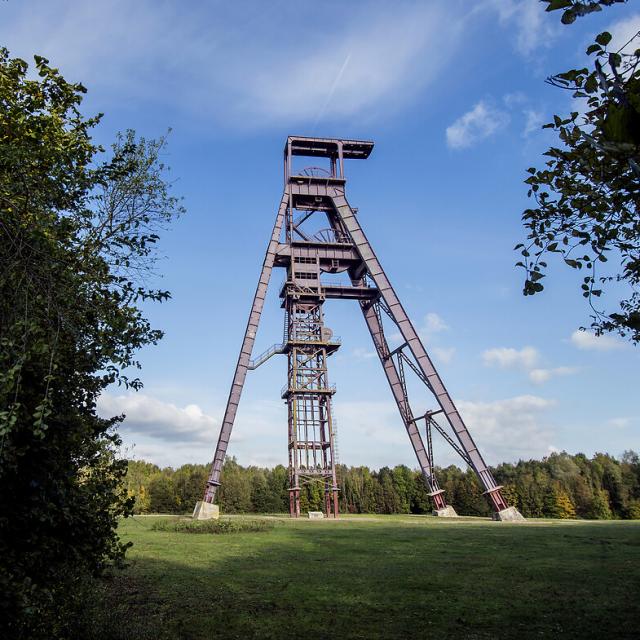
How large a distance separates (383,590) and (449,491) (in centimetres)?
6108

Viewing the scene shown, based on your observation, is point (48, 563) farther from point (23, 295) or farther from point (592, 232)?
point (592, 232)

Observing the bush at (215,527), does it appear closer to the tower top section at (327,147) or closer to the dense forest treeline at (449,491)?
the tower top section at (327,147)

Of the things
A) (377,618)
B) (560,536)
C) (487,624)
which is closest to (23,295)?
(377,618)

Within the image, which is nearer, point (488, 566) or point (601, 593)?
point (601, 593)

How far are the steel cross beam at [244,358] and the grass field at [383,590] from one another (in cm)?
1357

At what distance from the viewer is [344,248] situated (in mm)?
35781

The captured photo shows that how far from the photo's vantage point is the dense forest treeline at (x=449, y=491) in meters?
60.6

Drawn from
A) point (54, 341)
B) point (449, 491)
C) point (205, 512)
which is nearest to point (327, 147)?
point (205, 512)

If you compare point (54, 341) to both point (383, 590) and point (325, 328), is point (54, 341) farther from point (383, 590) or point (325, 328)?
point (325, 328)

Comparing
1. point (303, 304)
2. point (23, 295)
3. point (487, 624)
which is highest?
point (303, 304)

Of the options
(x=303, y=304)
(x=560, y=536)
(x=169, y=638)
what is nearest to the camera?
(x=169, y=638)

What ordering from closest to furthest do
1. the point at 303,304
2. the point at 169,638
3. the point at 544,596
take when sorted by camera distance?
1. the point at 169,638
2. the point at 544,596
3. the point at 303,304

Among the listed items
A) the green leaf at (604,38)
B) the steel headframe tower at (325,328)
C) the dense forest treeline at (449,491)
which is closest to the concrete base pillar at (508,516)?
the steel headframe tower at (325,328)

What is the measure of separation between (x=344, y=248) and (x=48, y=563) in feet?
102
